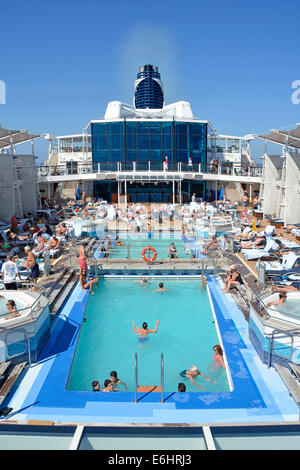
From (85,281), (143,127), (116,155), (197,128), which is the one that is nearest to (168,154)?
(143,127)

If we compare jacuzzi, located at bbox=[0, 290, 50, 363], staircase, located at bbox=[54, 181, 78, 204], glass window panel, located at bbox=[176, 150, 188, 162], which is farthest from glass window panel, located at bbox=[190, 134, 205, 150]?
jacuzzi, located at bbox=[0, 290, 50, 363]

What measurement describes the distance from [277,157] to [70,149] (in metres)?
16.9

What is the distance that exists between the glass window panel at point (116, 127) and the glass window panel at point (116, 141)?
274 mm

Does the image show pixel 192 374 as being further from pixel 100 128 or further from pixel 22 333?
pixel 100 128

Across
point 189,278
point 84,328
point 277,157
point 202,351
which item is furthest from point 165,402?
point 277,157

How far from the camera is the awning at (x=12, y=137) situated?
1630cm

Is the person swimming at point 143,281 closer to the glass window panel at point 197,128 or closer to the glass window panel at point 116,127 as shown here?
the glass window panel at point 116,127

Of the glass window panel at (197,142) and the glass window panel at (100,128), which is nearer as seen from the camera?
the glass window panel at (100,128)

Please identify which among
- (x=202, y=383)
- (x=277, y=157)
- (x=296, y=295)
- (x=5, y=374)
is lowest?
(x=202, y=383)

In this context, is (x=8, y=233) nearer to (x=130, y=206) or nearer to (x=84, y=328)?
(x=84, y=328)

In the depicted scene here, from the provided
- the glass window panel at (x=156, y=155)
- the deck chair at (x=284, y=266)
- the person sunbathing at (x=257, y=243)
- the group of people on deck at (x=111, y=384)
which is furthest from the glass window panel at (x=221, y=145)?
the group of people on deck at (x=111, y=384)

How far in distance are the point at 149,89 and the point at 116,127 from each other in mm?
20981

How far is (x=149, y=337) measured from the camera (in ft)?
24.5
